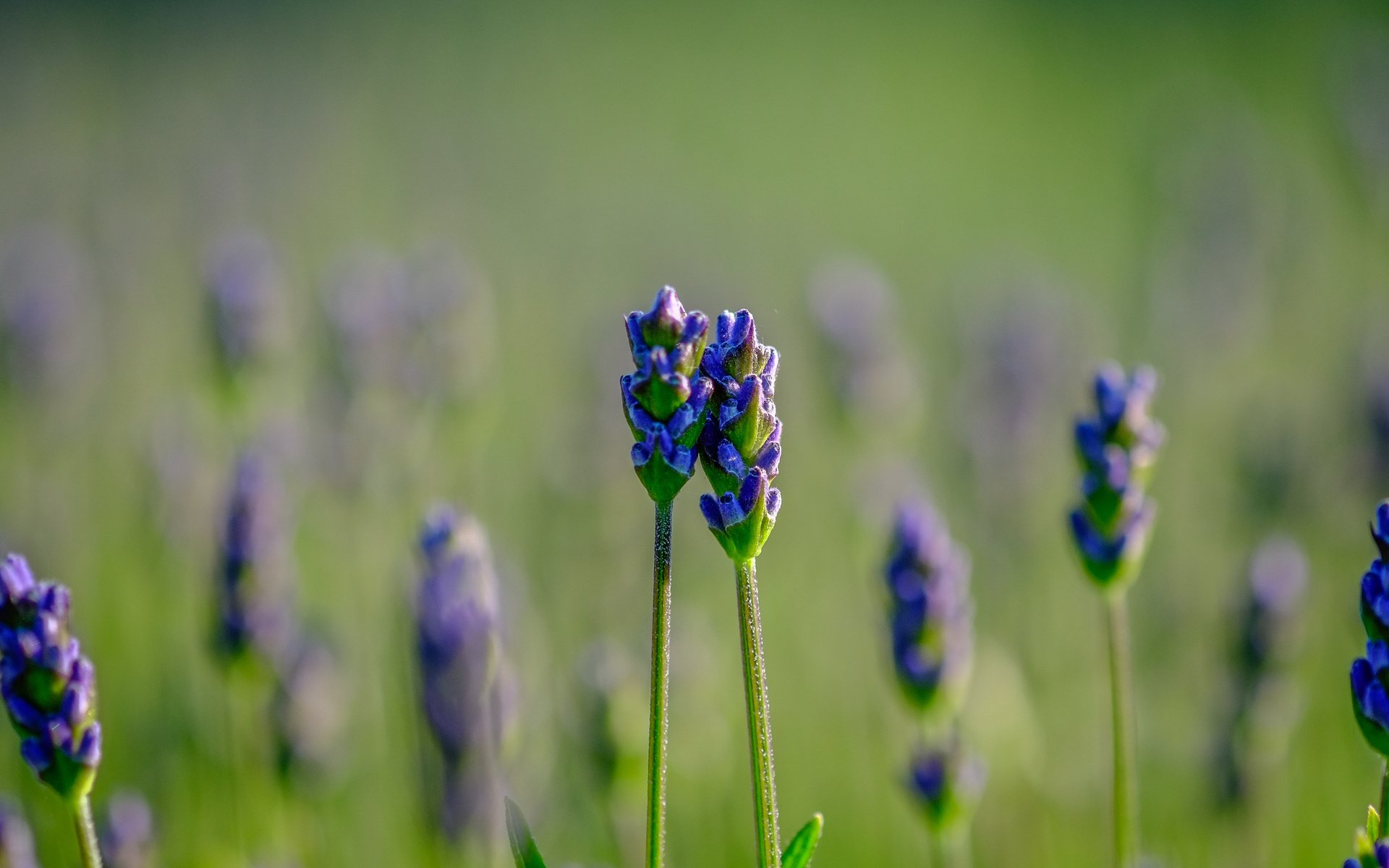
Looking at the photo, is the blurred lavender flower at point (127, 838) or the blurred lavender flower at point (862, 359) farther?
the blurred lavender flower at point (862, 359)

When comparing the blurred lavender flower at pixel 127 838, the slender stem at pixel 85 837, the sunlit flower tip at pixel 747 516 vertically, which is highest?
the sunlit flower tip at pixel 747 516

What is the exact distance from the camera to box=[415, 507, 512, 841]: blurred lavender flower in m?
2.25

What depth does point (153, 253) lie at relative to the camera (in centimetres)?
838

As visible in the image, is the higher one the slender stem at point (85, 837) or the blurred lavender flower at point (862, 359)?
the blurred lavender flower at point (862, 359)

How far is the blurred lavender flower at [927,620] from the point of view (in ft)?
8.25

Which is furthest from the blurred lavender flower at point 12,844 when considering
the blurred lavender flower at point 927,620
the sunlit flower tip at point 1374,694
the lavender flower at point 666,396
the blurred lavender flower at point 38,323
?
the blurred lavender flower at point 38,323

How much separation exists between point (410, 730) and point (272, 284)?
4.92 ft

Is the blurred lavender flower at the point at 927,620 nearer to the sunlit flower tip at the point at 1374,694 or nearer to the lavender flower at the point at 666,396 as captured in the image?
the sunlit flower tip at the point at 1374,694

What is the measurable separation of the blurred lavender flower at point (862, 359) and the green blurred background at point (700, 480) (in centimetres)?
3

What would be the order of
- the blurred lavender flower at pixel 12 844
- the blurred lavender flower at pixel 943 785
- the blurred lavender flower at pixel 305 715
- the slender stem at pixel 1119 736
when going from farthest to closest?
the blurred lavender flower at pixel 305 715, the blurred lavender flower at pixel 943 785, the slender stem at pixel 1119 736, the blurred lavender flower at pixel 12 844

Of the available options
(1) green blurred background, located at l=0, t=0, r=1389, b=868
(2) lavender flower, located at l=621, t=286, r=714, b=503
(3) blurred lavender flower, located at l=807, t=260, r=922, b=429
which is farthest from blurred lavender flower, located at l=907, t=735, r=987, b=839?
(3) blurred lavender flower, located at l=807, t=260, r=922, b=429

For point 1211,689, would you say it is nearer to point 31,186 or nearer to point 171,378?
point 171,378

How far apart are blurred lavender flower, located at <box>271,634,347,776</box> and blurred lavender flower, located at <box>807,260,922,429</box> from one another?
1837 mm

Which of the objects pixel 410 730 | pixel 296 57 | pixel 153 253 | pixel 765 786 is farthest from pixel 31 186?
pixel 765 786
